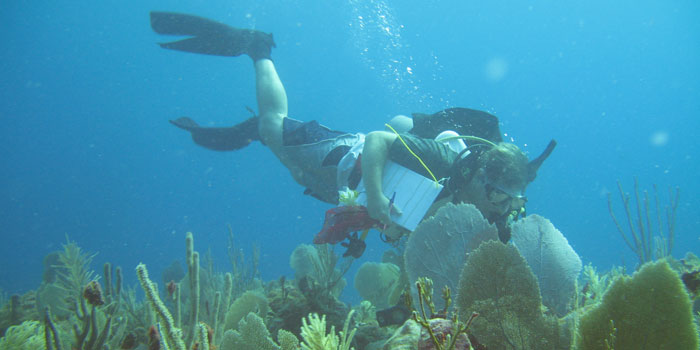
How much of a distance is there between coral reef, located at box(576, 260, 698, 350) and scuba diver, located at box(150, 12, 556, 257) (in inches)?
79.7

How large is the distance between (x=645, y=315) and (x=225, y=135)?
6.67 meters

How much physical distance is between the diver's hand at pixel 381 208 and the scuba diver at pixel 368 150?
11mm

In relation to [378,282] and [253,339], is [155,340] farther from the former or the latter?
[378,282]

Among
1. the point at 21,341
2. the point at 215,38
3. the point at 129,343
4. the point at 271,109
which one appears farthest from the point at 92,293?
the point at 215,38

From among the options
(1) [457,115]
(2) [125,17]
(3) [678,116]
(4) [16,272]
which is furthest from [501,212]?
(3) [678,116]

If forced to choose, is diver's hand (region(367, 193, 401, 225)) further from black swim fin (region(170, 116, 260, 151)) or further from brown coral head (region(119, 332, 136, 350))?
black swim fin (region(170, 116, 260, 151))

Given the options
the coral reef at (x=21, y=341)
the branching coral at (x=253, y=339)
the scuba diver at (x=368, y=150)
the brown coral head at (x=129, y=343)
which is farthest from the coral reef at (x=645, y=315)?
the coral reef at (x=21, y=341)

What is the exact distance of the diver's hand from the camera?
11.6 ft

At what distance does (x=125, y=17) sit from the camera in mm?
85312

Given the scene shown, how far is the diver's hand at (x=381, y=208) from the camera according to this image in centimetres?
353

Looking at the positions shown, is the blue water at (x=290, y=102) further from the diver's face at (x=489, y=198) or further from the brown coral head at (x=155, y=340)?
the brown coral head at (x=155, y=340)

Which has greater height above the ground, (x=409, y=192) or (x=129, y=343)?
(x=409, y=192)

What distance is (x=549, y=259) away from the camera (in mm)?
2338

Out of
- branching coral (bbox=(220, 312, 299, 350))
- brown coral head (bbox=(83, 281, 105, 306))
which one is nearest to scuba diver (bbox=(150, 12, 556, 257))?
branching coral (bbox=(220, 312, 299, 350))
